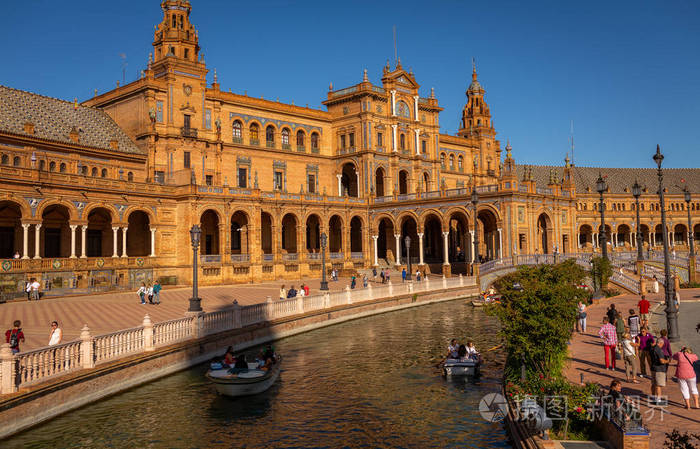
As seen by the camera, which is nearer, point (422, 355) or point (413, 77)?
point (422, 355)

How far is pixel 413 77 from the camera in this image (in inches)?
2576

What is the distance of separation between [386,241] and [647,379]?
4709cm

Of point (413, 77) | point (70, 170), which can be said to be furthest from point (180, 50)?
point (413, 77)

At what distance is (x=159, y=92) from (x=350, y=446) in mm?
43090

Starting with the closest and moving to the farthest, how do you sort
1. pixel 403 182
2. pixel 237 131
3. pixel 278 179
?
pixel 237 131 → pixel 278 179 → pixel 403 182

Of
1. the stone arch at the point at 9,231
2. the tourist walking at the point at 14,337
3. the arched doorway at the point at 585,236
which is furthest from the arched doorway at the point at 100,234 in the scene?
the arched doorway at the point at 585,236

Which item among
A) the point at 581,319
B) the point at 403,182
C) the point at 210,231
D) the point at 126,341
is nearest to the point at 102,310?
the point at 126,341

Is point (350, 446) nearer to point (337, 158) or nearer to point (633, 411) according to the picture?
point (633, 411)

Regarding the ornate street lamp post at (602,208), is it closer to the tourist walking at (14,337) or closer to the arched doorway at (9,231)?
the tourist walking at (14,337)

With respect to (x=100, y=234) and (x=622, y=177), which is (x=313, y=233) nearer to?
(x=100, y=234)

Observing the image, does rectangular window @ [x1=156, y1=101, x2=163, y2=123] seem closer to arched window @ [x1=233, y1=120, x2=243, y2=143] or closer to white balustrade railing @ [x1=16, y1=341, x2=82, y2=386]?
arched window @ [x1=233, y1=120, x2=243, y2=143]

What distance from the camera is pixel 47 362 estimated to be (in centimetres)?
1403

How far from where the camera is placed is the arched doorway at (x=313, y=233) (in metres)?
58.6

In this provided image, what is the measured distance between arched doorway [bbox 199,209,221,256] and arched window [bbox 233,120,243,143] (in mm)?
8784
